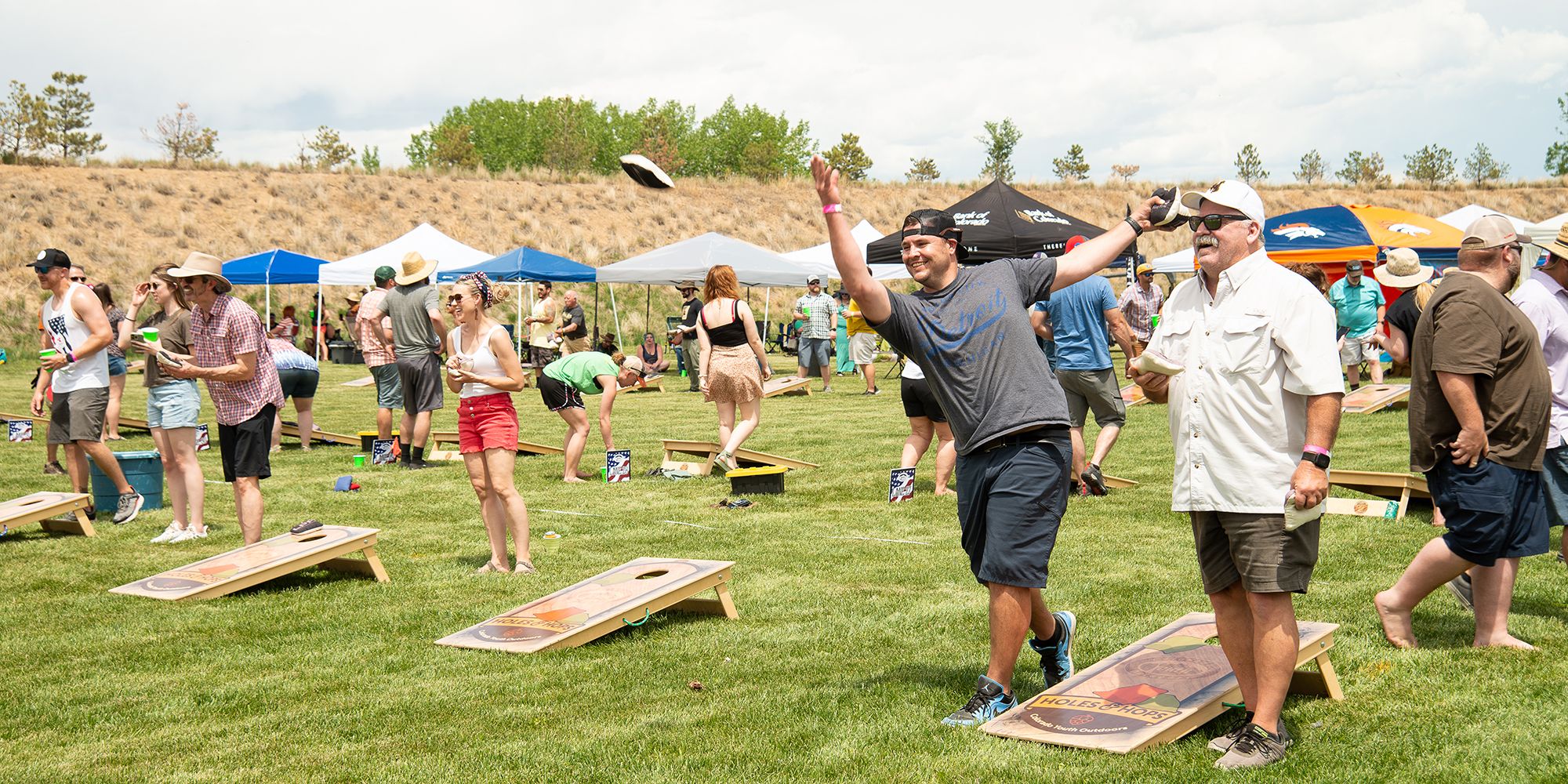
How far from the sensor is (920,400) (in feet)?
32.3

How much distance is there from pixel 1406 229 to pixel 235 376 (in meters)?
19.9

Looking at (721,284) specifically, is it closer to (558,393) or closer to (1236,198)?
(558,393)

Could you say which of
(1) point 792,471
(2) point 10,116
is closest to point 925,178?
(2) point 10,116

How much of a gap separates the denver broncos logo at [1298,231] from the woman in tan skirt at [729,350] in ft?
45.3

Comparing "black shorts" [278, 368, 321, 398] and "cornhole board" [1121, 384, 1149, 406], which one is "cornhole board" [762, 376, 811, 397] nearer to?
"cornhole board" [1121, 384, 1149, 406]

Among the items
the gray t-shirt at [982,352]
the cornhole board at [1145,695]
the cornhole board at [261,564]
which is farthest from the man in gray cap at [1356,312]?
the gray t-shirt at [982,352]

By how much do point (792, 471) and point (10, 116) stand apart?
52.0 meters

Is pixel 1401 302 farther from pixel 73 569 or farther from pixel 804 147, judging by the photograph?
pixel 804 147

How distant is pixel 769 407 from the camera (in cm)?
1861

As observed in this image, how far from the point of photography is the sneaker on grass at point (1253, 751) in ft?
13.4

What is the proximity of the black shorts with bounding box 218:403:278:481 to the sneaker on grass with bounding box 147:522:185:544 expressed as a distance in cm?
119

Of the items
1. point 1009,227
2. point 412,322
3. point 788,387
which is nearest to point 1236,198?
point 412,322

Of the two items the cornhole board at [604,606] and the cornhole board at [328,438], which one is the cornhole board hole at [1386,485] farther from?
the cornhole board at [328,438]

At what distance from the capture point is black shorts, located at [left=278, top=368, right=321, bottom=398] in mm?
13547
